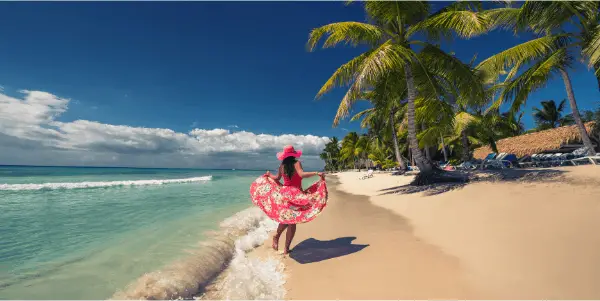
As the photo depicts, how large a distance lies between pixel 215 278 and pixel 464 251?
11.0 ft

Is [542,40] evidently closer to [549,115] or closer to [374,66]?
[374,66]

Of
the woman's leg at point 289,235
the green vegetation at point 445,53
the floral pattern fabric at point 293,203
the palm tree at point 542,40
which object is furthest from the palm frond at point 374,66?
the woman's leg at point 289,235

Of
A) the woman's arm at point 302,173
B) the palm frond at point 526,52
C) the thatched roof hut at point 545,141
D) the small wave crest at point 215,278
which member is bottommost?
the small wave crest at point 215,278

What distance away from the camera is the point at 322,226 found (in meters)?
5.51

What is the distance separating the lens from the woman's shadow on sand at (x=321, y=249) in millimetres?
3566

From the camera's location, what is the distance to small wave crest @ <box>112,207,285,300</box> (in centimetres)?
271

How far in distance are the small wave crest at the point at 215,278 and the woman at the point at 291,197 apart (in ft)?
2.24

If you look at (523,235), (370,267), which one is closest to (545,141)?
(523,235)

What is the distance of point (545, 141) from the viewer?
19.2 meters

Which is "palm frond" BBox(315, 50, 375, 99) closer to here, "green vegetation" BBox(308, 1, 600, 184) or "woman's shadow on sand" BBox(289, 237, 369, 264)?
"green vegetation" BBox(308, 1, 600, 184)

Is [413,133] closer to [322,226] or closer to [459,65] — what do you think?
[459,65]

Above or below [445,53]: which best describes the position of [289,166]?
below

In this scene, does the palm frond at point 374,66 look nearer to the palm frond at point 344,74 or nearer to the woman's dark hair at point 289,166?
the palm frond at point 344,74

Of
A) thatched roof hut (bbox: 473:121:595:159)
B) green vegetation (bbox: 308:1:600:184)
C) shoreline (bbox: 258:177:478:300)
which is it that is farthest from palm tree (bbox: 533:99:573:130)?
shoreline (bbox: 258:177:478:300)
